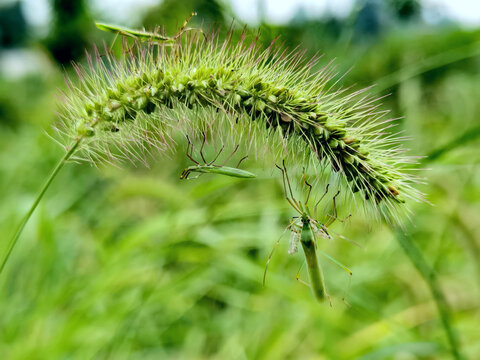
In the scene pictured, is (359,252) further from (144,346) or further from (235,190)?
(144,346)

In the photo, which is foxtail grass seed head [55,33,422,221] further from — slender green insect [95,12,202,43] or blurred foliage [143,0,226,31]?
blurred foliage [143,0,226,31]

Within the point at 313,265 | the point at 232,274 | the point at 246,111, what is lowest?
the point at 313,265

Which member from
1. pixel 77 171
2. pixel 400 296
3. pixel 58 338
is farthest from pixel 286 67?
pixel 77 171

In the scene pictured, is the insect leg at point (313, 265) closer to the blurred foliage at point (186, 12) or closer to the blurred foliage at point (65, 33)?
the blurred foliage at point (186, 12)

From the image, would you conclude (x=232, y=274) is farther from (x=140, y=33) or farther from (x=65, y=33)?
(x=65, y=33)

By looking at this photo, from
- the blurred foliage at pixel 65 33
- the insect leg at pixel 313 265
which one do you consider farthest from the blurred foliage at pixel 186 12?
the blurred foliage at pixel 65 33

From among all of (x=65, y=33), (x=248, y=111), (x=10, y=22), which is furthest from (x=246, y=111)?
(x=10, y=22)

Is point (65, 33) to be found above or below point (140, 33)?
above

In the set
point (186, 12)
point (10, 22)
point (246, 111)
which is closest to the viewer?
point (246, 111)
